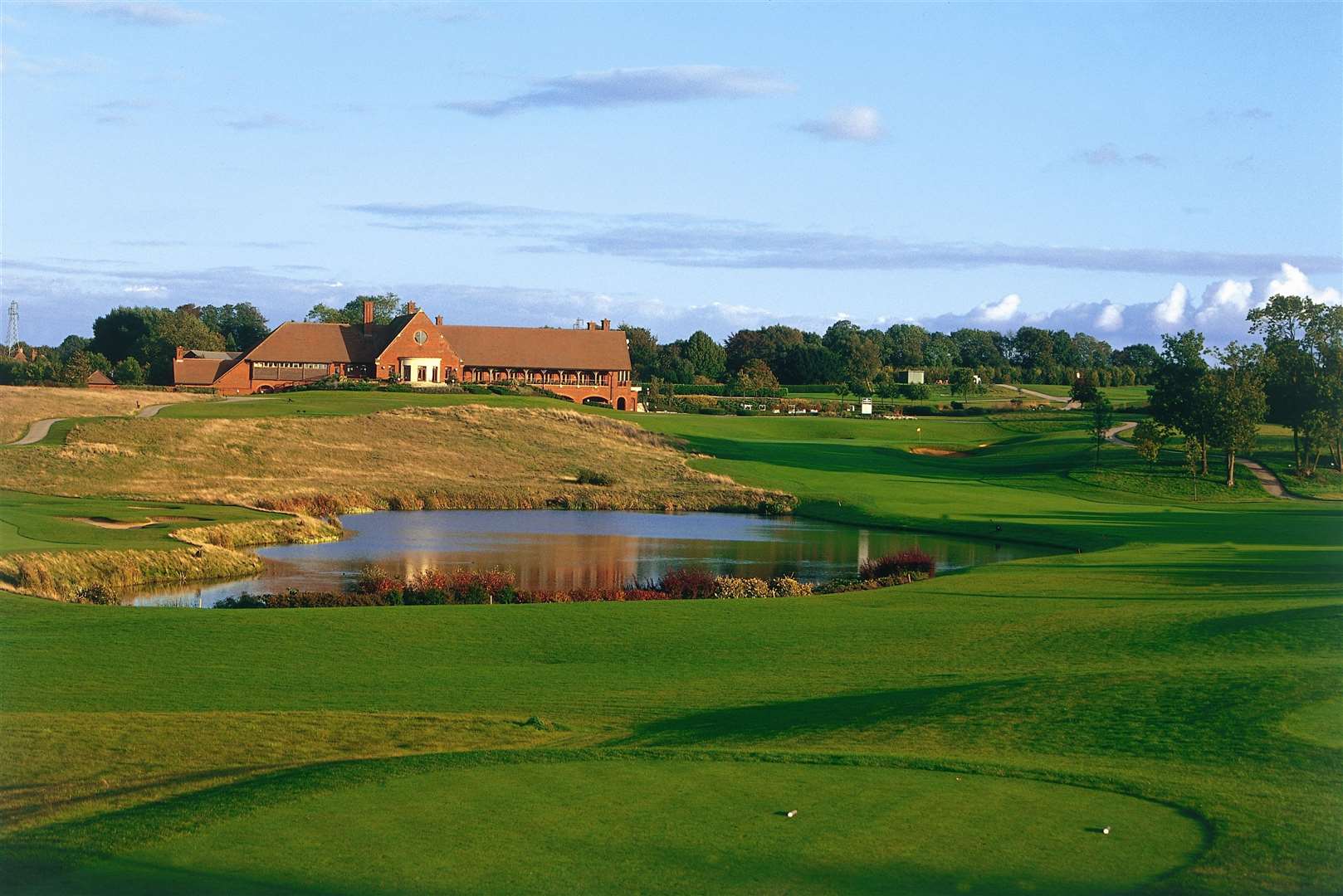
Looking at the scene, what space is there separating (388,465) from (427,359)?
36.2m

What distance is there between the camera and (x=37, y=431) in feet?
173

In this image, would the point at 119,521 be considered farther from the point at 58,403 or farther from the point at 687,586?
the point at 58,403

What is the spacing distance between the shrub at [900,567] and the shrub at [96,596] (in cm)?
1825

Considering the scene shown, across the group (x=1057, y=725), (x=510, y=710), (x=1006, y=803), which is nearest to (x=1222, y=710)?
(x=1057, y=725)

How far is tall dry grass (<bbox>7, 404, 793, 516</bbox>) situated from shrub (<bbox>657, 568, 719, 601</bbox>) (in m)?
19.7

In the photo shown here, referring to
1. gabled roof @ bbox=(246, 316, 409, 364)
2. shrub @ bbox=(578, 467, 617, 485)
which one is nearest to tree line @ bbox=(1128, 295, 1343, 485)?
shrub @ bbox=(578, 467, 617, 485)

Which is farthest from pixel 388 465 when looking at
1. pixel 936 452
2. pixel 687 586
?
pixel 936 452

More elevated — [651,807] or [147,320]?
[147,320]

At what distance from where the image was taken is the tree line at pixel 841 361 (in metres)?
130

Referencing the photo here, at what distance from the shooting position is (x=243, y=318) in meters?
153

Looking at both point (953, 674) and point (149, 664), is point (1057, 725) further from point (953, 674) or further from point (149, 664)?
point (149, 664)

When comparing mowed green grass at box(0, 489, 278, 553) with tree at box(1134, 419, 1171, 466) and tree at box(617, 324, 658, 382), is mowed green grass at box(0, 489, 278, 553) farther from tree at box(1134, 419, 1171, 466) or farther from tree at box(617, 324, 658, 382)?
tree at box(617, 324, 658, 382)

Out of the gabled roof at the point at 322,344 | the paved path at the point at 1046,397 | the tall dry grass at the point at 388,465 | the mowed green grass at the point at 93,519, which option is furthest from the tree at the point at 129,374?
the paved path at the point at 1046,397

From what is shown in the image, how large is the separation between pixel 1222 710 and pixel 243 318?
152215mm
